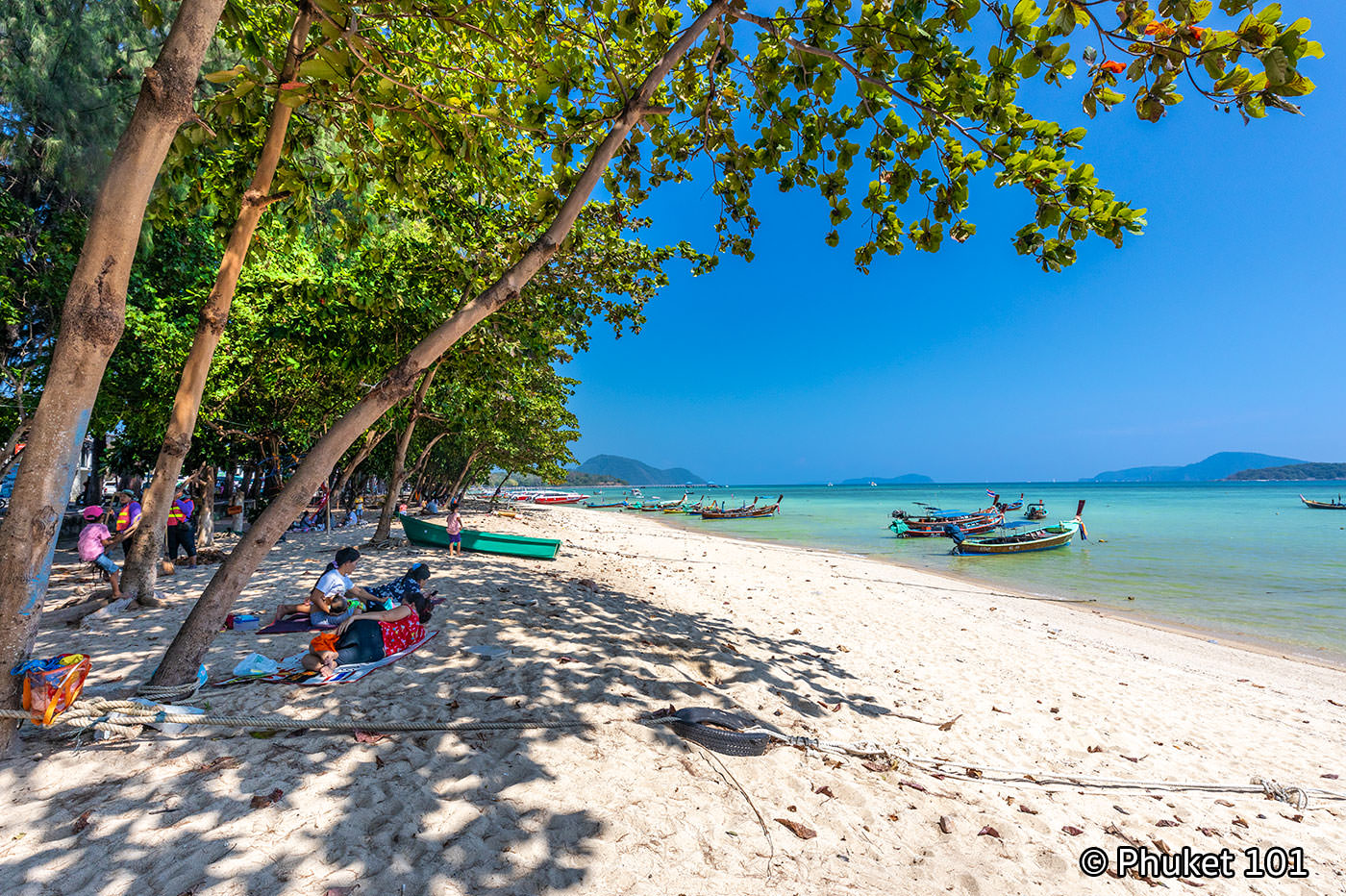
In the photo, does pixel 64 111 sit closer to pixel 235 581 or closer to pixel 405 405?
pixel 405 405

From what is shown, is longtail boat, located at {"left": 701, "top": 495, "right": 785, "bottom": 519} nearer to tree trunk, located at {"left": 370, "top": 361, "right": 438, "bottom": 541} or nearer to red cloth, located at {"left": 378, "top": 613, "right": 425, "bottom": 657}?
tree trunk, located at {"left": 370, "top": 361, "right": 438, "bottom": 541}

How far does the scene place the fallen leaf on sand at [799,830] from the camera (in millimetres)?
3287

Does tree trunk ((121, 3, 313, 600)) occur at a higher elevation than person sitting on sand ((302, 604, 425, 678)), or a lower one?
higher

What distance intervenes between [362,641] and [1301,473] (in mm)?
261773

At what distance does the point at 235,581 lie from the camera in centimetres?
390

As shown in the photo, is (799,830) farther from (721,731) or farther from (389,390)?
(389,390)

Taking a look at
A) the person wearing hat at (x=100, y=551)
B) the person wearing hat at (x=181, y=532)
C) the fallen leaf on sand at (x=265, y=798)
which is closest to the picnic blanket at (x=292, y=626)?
the person wearing hat at (x=100, y=551)

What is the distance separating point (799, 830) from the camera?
11.0 feet

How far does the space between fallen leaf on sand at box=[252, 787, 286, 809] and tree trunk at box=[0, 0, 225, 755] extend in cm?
167

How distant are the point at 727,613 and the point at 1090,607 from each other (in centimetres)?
1131

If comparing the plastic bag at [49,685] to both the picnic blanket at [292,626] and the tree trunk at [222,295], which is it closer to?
the tree trunk at [222,295]

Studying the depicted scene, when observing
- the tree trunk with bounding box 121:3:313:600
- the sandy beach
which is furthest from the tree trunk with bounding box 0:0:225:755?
the sandy beach

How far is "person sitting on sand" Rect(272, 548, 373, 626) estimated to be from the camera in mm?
5906

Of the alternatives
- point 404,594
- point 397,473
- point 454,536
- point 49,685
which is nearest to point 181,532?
point 397,473
